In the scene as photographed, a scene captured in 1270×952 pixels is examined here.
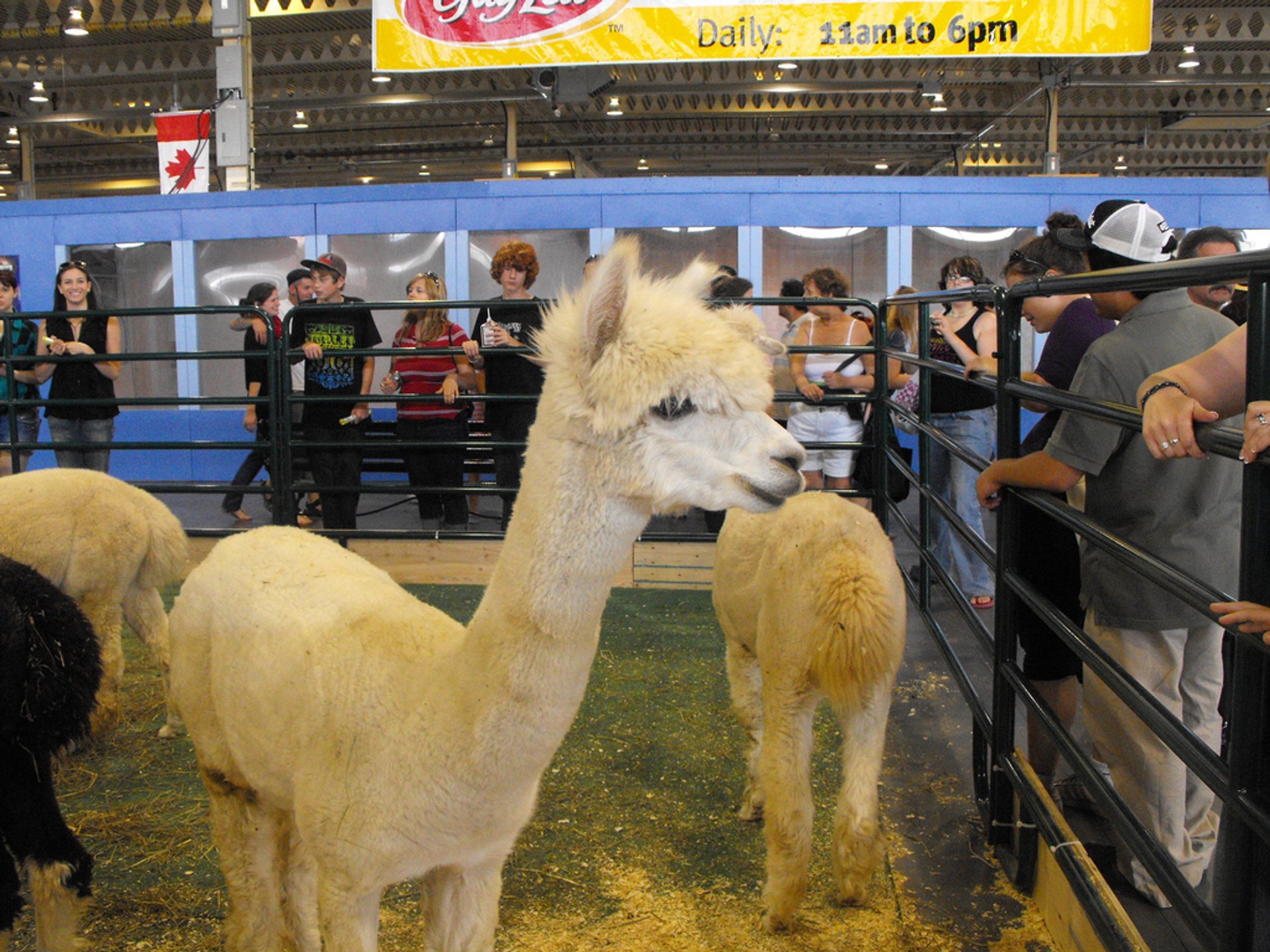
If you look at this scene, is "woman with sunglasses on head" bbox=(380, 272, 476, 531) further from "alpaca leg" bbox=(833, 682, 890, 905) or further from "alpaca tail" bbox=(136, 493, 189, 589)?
"alpaca leg" bbox=(833, 682, 890, 905)

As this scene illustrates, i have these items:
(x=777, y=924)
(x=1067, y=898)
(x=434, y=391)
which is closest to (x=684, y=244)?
(x=434, y=391)

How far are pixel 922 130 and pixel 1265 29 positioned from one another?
15.6ft

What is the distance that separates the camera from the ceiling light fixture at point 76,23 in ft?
31.2

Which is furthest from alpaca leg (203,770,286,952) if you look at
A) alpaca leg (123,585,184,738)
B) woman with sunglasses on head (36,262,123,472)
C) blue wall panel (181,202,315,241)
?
blue wall panel (181,202,315,241)

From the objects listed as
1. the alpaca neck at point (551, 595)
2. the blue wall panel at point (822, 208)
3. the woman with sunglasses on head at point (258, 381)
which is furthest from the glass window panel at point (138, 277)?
the alpaca neck at point (551, 595)

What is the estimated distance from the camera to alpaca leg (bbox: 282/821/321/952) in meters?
2.36

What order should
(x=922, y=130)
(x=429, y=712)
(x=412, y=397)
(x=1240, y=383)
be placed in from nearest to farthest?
1. (x=1240, y=383)
2. (x=429, y=712)
3. (x=412, y=397)
4. (x=922, y=130)

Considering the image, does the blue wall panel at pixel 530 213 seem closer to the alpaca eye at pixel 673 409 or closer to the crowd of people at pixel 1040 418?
the crowd of people at pixel 1040 418

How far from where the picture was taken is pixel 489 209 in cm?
965

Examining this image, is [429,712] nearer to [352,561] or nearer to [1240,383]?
[352,561]

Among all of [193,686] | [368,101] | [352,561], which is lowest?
[193,686]

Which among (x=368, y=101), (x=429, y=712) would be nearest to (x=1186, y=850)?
(x=429, y=712)

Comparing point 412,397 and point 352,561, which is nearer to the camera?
point 352,561

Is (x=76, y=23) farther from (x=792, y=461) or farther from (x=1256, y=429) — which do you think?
(x=1256, y=429)
